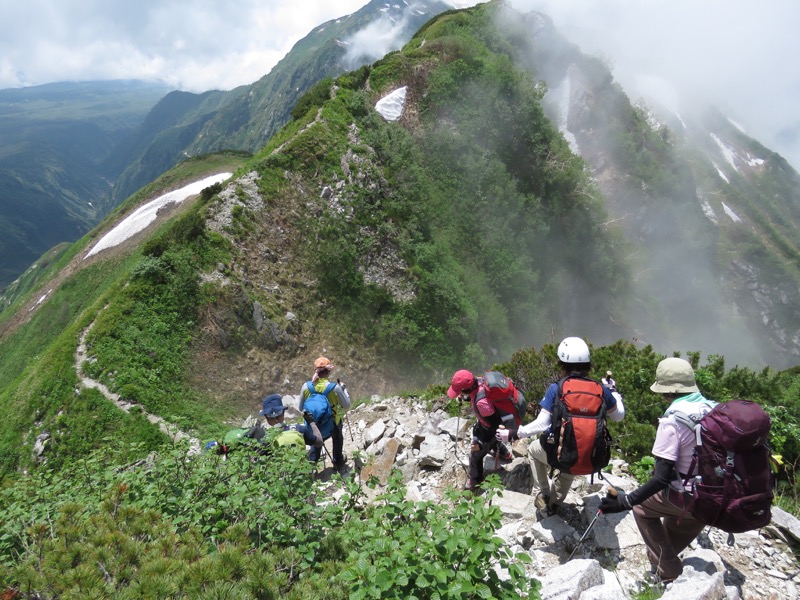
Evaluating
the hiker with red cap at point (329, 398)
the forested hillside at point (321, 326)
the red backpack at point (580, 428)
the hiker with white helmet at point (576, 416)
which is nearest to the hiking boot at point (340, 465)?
the hiker with red cap at point (329, 398)

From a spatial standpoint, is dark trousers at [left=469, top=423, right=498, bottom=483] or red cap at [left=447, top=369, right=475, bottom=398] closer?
dark trousers at [left=469, top=423, right=498, bottom=483]

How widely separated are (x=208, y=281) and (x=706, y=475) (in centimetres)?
1928

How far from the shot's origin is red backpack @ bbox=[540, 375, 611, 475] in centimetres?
453

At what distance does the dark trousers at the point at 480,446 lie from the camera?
20.7ft

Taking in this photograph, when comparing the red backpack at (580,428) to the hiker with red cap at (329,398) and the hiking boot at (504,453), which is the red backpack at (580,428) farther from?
the hiker with red cap at (329,398)

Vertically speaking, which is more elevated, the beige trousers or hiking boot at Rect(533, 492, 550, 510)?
the beige trousers

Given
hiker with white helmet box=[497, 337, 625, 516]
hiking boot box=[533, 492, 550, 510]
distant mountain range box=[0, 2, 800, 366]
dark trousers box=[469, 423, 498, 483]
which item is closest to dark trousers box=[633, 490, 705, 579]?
hiker with white helmet box=[497, 337, 625, 516]

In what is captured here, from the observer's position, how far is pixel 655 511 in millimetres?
4316

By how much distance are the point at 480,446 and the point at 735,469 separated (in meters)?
3.49

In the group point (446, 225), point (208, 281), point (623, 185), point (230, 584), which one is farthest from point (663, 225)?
point (230, 584)

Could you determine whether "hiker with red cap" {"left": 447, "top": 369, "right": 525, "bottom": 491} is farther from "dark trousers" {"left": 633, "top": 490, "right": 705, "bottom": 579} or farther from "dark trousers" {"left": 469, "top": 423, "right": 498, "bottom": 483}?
"dark trousers" {"left": 633, "top": 490, "right": 705, "bottom": 579}

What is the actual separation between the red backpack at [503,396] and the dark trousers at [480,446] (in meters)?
0.35

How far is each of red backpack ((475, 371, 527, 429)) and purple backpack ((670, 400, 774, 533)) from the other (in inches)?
104

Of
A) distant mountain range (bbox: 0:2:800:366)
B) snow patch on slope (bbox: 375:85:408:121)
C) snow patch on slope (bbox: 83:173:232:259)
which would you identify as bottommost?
distant mountain range (bbox: 0:2:800:366)
